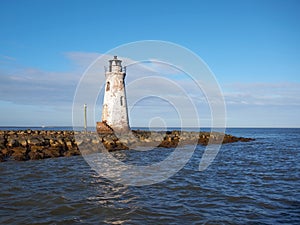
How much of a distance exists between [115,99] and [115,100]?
82 mm

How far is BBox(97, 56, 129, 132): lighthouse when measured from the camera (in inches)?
916

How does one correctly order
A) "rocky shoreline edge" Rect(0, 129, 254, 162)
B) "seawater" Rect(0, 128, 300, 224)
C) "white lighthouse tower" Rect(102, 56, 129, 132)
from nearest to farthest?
"seawater" Rect(0, 128, 300, 224) < "rocky shoreline edge" Rect(0, 129, 254, 162) < "white lighthouse tower" Rect(102, 56, 129, 132)

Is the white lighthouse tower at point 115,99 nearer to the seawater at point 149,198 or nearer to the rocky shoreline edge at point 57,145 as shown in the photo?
the rocky shoreline edge at point 57,145

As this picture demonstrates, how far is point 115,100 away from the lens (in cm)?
2320

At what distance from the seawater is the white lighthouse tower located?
12158mm

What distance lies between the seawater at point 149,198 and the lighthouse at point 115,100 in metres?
12.2

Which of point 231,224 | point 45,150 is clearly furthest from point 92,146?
point 231,224

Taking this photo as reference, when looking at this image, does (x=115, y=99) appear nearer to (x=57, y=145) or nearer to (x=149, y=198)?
(x=57, y=145)

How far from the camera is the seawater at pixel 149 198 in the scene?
5.90m

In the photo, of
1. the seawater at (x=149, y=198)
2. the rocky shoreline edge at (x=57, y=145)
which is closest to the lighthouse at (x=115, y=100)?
the rocky shoreline edge at (x=57, y=145)

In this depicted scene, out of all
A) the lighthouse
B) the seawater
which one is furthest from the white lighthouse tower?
the seawater

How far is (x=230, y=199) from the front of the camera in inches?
289

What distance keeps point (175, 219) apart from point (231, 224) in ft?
3.57

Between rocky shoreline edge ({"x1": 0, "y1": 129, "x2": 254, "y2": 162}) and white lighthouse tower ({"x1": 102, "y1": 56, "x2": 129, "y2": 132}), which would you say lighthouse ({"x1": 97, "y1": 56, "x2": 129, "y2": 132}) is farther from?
rocky shoreline edge ({"x1": 0, "y1": 129, "x2": 254, "y2": 162})
